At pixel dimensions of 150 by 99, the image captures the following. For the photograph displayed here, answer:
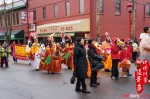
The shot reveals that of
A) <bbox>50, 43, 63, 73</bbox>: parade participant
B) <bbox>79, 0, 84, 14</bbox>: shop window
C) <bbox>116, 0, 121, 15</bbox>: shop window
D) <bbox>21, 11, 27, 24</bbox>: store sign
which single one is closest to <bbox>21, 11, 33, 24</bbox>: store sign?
<bbox>21, 11, 27, 24</bbox>: store sign

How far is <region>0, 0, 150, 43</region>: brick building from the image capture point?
30172mm

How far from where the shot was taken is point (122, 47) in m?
12.0

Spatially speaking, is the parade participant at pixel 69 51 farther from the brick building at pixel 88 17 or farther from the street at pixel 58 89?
the brick building at pixel 88 17

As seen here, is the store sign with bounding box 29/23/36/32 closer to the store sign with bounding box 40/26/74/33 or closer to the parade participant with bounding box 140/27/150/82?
the store sign with bounding box 40/26/74/33

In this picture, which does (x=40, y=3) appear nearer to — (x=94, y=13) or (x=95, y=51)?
(x=94, y=13)

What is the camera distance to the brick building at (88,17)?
99.0 ft

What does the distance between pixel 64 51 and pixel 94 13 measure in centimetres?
1436

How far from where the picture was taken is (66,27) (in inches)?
1273

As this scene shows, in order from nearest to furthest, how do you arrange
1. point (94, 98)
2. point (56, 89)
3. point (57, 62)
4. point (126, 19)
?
1. point (94, 98)
2. point (56, 89)
3. point (57, 62)
4. point (126, 19)

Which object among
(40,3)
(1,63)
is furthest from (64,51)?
(40,3)

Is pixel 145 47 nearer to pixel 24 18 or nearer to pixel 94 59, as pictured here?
pixel 94 59

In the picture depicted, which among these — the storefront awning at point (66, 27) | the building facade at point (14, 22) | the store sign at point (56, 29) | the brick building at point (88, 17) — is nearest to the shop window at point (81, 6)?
the brick building at point (88, 17)

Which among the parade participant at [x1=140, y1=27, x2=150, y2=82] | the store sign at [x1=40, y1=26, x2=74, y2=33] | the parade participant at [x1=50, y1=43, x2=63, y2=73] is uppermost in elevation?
the store sign at [x1=40, y1=26, x2=74, y2=33]

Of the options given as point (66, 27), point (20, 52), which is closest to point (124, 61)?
point (20, 52)
